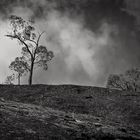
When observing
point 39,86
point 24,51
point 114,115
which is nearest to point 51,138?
point 114,115

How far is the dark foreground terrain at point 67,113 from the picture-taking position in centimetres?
1123

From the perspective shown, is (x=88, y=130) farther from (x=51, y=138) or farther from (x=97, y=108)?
(x=97, y=108)

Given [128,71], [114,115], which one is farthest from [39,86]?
[128,71]

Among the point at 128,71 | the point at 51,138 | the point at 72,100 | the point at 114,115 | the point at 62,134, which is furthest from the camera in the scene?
the point at 128,71

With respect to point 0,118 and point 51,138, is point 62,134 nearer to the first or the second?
point 51,138

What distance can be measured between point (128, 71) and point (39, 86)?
127 feet

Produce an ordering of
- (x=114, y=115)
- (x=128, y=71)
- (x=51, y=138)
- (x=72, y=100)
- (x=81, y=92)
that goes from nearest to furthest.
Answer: (x=51, y=138) < (x=114, y=115) < (x=72, y=100) < (x=81, y=92) < (x=128, y=71)

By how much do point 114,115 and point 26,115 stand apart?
1113 centimetres

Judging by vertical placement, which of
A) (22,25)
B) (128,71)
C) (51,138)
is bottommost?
(51,138)

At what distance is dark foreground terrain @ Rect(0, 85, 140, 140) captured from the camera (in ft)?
36.8

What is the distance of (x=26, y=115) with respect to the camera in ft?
44.4

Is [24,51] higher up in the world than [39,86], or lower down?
higher up

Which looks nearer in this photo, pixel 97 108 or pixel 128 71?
pixel 97 108

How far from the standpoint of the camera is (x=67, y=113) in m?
17.3
